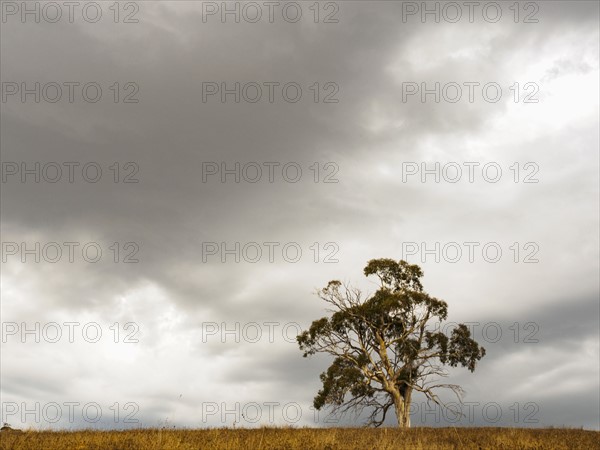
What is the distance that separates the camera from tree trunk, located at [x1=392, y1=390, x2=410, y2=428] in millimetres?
36594

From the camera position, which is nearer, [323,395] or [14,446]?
[14,446]

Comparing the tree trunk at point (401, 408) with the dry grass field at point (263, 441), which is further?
the tree trunk at point (401, 408)

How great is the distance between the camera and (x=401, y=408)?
37.1m

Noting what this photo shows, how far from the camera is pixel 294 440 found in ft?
46.3

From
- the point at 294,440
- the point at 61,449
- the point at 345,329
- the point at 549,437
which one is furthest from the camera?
the point at 345,329

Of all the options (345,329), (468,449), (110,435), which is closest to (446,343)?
(345,329)

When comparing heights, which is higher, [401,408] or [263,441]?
[401,408]

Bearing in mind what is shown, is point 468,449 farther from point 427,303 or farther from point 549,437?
point 427,303

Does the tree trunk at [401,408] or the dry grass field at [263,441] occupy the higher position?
the tree trunk at [401,408]

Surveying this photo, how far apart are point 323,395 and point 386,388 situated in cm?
421

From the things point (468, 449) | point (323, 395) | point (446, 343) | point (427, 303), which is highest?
point (427, 303)

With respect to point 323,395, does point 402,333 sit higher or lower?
higher

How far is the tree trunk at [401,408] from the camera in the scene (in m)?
36.6

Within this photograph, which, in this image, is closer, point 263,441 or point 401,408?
point 263,441
